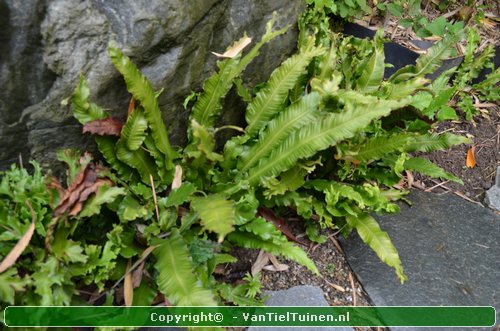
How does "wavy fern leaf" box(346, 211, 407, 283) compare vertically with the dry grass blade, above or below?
below

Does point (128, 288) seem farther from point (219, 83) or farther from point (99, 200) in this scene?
point (219, 83)

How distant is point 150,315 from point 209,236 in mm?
501

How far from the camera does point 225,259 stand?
2393mm

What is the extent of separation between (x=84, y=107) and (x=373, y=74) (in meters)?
1.71

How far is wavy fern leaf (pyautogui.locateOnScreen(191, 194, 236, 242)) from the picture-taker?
2.02 meters

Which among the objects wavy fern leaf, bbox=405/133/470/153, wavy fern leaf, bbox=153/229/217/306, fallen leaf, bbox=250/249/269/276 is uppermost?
wavy fern leaf, bbox=153/229/217/306

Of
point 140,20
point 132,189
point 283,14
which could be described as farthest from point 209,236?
point 283,14

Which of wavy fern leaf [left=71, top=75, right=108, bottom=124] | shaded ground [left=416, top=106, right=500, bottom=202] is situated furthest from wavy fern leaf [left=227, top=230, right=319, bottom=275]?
shaded ground [left=416, top=106, right=500, bottom=202]

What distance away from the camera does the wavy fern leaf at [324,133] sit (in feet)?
7.79

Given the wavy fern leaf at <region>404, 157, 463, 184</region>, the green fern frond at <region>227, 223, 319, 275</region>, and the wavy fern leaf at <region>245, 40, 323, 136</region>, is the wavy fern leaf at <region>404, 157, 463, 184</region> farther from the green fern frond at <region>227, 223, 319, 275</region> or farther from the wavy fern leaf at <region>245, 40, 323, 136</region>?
the green fern frond at <region>227, 223, 319, 275</region>

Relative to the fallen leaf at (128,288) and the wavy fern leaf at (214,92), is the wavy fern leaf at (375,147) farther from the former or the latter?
the fallen leaf at (128,288)

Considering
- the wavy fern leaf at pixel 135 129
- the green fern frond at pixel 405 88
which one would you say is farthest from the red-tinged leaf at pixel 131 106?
the green fern frond at pixel 405 88

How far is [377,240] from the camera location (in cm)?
255

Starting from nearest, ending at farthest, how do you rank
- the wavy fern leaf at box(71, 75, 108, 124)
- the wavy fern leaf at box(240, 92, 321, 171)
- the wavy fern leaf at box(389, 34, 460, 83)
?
the wavy fern leaf at box(71, 75, 108, 124), the wavy fern leaf at box(240, 92, 321, 171), the wavy fern leaf at box(389, 34, 460, 83)
